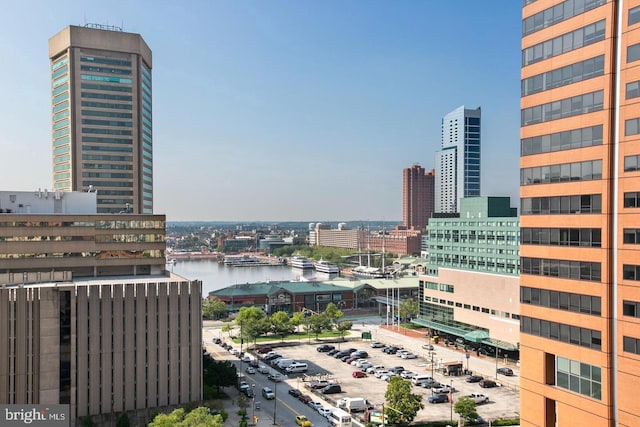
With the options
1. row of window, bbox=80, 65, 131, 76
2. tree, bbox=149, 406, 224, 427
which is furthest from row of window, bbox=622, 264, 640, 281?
row of window, bbox=80, 65, 131, 76

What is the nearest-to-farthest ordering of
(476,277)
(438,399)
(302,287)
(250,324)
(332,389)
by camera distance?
1. (438,399)
2. (332,389)
3. (476,277)
4. (250,324)
5. (302,287)

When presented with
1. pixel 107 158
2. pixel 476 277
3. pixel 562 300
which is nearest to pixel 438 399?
pixel 476 277

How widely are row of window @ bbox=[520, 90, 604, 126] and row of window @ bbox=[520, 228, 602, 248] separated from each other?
6.52 m

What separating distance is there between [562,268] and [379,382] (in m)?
40.4

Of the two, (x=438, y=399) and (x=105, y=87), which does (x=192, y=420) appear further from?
(x=105, y=87)

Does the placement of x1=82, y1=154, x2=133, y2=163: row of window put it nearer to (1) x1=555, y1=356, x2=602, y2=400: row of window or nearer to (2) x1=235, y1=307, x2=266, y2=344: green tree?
(2) x1=235, y1=307, x2=266, y2=344: green tree

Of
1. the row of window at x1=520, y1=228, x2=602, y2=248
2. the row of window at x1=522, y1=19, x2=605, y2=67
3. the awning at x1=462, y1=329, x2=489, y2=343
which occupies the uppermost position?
the row of window at x1=522, y1=19, x2=605, y2=67

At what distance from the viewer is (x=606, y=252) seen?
102 ft

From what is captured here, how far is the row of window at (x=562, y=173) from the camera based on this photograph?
31.9 metres

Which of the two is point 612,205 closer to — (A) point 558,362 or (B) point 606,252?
(B) point 606,252

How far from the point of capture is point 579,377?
32688 millimetres

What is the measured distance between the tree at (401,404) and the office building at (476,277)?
91.6 feet

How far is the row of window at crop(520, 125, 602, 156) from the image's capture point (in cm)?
3184

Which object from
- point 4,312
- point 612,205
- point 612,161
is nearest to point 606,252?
point 612,205
